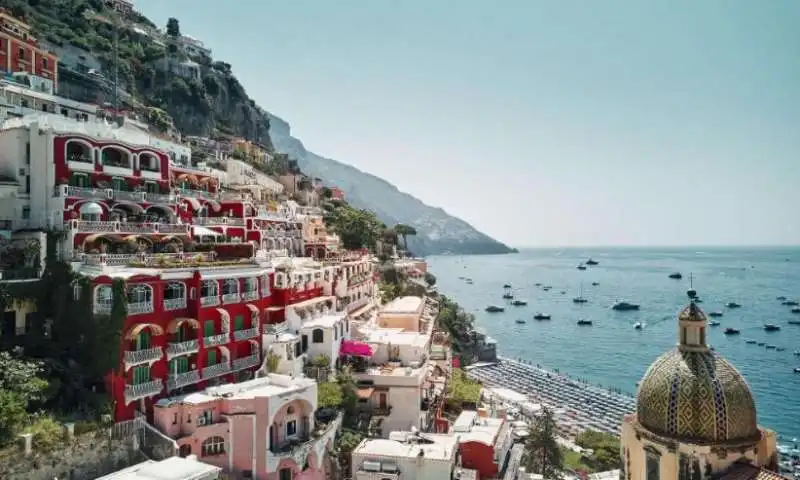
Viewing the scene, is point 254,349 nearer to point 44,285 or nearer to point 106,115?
point 44,285

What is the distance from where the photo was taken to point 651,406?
1459cm

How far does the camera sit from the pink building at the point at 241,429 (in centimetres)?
→ 2459

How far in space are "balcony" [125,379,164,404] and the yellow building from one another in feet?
64.0

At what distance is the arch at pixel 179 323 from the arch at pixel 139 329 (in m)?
0.69

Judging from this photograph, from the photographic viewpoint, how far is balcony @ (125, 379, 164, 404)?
24.0 metres

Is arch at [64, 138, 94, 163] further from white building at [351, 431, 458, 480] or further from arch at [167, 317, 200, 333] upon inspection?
white building at [351, 431, 458, 480]

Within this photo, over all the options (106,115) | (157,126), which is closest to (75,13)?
(157,126)

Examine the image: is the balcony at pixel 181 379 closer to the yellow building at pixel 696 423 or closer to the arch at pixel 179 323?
the arch at pixel 179 323

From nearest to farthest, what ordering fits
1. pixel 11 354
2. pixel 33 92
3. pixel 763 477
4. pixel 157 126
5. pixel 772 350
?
1. pixel 763 477
2. pixel 11 354
3. pixel 33 92
4. pixel 157 126
5. pixel 772 350

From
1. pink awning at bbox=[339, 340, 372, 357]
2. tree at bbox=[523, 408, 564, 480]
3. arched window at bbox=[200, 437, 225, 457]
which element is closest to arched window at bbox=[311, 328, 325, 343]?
pink awning at bbox=[339, 340, 372, 357]

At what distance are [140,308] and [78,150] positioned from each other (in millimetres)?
11459

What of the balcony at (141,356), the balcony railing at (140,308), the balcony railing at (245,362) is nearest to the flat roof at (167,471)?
the balcony at (141,356)

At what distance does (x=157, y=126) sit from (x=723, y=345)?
9079 centimetres

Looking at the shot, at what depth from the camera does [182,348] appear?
2636cm
